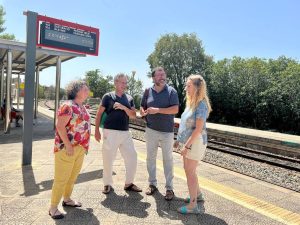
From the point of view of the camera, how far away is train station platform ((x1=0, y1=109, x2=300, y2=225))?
3.86m

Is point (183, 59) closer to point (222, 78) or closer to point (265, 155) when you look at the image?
point (222, 78)

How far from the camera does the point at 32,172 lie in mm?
5805

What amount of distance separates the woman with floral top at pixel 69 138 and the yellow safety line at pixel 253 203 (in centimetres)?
233

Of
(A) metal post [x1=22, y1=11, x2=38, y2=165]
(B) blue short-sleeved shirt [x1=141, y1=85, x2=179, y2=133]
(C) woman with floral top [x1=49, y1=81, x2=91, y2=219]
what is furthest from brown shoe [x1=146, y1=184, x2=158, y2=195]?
(A) metal post [x1=22, y1=11, x2=38, y2=165]

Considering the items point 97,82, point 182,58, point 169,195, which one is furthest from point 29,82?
point 97,82

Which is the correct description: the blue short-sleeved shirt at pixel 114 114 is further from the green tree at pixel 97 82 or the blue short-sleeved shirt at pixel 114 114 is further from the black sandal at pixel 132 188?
the green tree at pixel 97 82

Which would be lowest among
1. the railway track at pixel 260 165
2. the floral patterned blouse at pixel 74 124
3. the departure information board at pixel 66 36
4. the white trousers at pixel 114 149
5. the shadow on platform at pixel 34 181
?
the railway track at pixel 260 165

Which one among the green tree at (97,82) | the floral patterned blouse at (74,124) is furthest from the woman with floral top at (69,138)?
the green tree at (97,82)

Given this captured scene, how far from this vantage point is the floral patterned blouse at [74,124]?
12.1ft

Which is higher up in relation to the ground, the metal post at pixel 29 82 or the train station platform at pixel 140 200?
the metal post at pixel 29 82

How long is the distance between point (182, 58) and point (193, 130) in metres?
47.1

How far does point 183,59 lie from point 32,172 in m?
45.9

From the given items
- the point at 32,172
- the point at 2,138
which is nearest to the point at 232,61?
the point at 2,138

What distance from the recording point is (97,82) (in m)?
64.0
